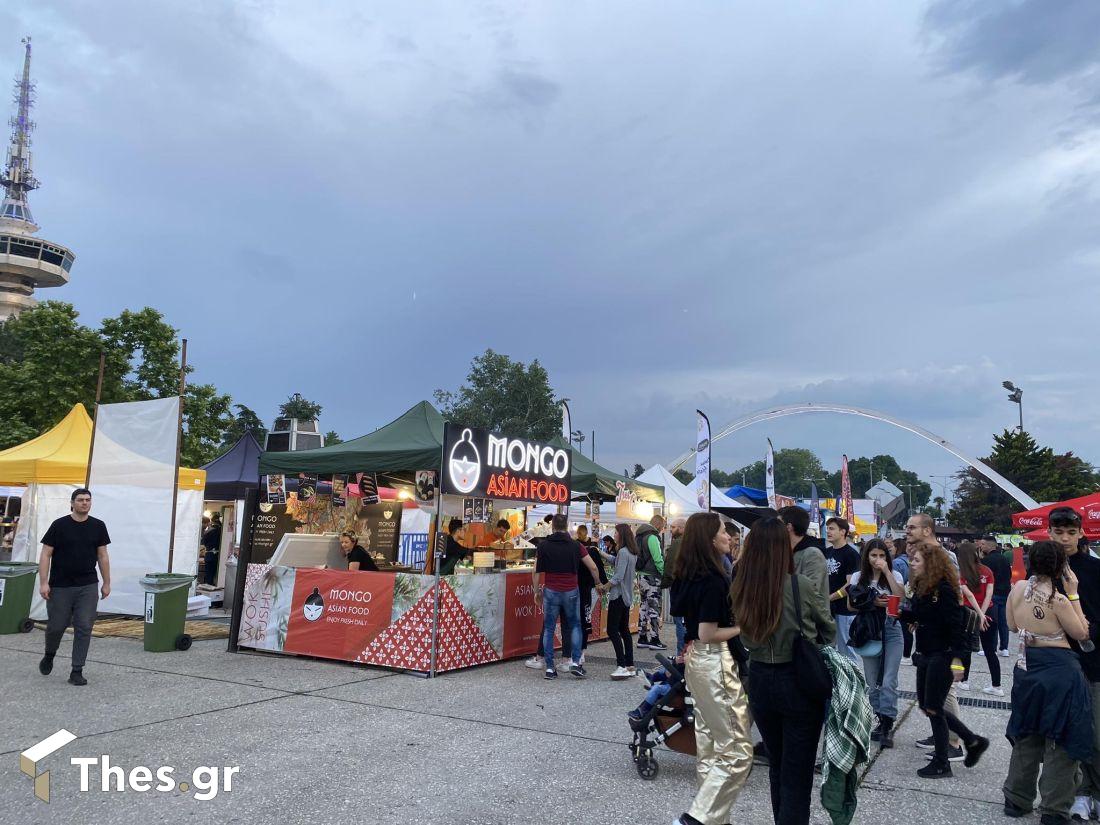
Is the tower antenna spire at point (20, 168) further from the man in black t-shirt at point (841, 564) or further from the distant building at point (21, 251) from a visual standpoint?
the man in black t-shirt at point (841, 564)

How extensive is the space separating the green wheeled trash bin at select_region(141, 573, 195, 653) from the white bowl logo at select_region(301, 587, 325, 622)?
153 centimetres

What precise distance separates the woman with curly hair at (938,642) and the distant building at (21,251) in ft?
305

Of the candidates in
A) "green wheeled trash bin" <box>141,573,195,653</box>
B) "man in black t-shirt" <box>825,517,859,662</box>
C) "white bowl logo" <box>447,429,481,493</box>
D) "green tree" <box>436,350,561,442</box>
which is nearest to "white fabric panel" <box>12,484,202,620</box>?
"green wheeled trash bin" <box>141,573,195,653</box>

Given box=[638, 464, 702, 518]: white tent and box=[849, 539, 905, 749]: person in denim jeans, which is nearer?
box=[849, 539, 905, 749]: person in denim jeans

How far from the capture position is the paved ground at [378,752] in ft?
13.1

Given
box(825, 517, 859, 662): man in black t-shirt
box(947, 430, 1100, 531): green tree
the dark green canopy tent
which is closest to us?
box(825, 517, 859, 662): man in black t-shirt

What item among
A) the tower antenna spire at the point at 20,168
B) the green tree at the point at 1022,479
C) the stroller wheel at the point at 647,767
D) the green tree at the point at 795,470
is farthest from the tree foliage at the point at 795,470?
the stroller wheel at the point at 647,767

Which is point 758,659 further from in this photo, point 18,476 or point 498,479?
point 18,476

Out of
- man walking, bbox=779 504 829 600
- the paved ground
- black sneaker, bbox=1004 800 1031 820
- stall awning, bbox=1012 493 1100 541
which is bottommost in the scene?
the paved ground

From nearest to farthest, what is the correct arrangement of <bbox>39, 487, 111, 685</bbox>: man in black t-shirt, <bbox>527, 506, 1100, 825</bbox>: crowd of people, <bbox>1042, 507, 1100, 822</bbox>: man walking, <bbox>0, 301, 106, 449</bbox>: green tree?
1. <bbox>527, 506, 1100, 825</bbox>: crowd of people
2. <bbox>1042, 507, 1100, 822</bbox>: man walking
3. <bbox>39, 487, 111, 685</bbox>: man in black t-shirt
4. <bbox>0, 301, 106, 449</bbox>: green tree

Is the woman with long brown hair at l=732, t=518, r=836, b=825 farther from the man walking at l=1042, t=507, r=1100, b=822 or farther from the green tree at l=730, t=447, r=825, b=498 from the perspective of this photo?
the green tree at l=730, t=447, r=825, b=498

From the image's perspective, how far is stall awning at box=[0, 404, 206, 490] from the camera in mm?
11680

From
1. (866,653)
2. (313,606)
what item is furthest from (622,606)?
(313,606)

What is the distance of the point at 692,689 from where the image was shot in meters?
3.88
